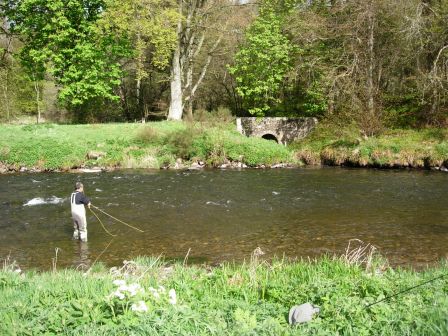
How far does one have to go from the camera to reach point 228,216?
16141 millimetres

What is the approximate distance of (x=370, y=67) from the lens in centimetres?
3234

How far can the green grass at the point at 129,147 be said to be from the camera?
91.6 feet

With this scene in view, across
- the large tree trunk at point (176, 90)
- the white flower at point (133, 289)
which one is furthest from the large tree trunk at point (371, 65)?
the white flower at point (133, 289)

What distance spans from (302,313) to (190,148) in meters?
24.3

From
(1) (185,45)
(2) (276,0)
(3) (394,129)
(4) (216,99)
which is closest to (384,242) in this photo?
(3) (394,129)

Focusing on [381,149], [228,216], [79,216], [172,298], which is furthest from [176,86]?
[172,298]

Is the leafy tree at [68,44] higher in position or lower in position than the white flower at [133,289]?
higher

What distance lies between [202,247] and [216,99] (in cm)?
3597

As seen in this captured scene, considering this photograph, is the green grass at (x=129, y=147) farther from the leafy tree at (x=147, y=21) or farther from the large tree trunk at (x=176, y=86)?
the leafy tree at (x=147, y=21)

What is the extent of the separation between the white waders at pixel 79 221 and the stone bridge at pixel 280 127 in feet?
75.5

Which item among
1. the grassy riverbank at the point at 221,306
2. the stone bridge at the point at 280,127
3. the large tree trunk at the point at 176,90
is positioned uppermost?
the large tree trunk at the point at 176,90

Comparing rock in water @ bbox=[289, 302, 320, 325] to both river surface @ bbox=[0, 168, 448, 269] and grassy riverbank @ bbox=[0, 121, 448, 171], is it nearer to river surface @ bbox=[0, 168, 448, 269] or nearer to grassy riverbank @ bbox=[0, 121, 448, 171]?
river surface @ bbox=[0, 168, 448, 269]

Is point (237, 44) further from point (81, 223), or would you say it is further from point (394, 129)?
point (81, 223)

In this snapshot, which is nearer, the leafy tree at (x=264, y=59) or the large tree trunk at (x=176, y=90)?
the large tree trunk at (x=176, y=90)
